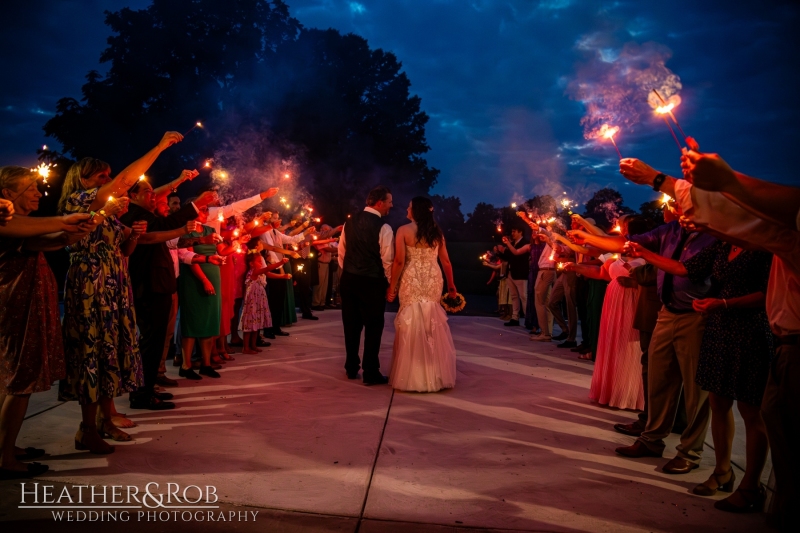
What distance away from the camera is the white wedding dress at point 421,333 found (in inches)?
267

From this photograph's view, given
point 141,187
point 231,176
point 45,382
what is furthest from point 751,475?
point 231,176

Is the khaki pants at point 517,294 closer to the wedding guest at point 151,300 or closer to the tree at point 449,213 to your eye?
the wedding guest at point 151,300

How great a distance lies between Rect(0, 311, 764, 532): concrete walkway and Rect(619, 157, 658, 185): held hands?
2.14m

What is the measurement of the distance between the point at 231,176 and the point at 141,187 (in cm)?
1929

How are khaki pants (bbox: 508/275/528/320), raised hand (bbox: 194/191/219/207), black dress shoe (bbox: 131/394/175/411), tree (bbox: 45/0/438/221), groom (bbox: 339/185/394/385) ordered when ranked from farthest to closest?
tree (bbox: 45/0/438/221)
khaki pants (bbox: 508/275/528/320)
groom (bbox: 339/185/394/385)
raised hand (bbox: 194/191/219/207)
black dress shoe (bbox: 131/394/175/411)

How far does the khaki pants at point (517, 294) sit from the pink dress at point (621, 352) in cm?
769

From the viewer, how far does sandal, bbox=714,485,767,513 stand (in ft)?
11.9

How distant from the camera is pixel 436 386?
681cm

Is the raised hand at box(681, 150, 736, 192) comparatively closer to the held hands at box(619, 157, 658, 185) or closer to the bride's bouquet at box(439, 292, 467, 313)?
the held hands at box(619, 157, 658, 185)

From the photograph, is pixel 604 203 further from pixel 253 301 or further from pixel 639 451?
pixel 639 451

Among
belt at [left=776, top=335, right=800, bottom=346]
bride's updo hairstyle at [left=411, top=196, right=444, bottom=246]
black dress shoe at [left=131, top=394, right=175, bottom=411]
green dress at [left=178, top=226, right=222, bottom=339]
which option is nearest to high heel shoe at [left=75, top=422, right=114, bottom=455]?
black dress shoe at [left=131, top=394, right=175, bottom=411]

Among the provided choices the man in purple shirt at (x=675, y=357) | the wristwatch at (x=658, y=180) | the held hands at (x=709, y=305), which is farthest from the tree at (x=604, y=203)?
the wristwatch at (x=658, y=180)

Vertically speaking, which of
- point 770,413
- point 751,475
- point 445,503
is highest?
point 770,413

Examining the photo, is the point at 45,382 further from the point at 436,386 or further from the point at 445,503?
the point at 436,386
